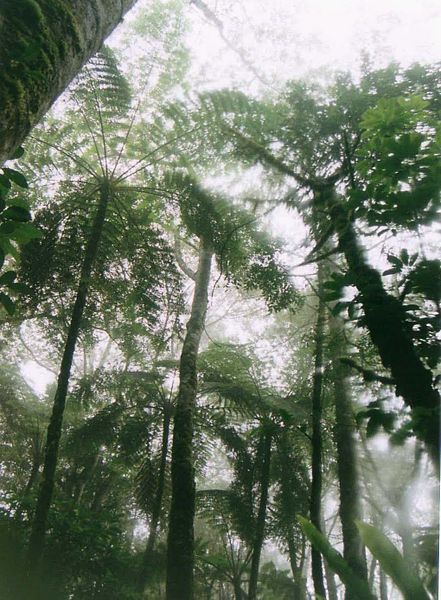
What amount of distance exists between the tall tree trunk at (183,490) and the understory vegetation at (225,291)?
19 millimetres

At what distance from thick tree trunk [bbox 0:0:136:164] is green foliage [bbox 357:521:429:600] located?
1.05 metres

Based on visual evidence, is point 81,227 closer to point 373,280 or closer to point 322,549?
point 373,280

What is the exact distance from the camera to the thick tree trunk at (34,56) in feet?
2.84

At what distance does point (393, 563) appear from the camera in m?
0.77

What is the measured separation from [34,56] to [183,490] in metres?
4.10

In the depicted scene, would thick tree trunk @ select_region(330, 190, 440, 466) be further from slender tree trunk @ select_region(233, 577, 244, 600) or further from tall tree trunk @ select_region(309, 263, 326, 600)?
slender tree trunk @ select_region(233, 577, 244, 600)

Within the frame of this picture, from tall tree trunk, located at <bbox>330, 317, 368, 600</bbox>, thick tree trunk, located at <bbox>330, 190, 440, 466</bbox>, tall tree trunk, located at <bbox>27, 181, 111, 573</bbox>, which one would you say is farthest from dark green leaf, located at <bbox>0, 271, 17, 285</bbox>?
tall tree trunk, located at <bbox>330, 317, 368, 600</bbox>

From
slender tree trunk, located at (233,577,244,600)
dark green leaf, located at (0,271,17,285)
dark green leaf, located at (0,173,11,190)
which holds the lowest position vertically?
slender tree trunk, located at (233,577,244,600)

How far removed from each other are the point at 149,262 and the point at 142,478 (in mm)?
3532

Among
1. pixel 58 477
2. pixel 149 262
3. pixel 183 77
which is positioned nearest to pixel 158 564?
pixel 58 477

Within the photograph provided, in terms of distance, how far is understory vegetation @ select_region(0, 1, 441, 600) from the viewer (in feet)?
5.21

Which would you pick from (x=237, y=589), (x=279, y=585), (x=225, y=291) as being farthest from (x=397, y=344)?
(x=279, y=585)

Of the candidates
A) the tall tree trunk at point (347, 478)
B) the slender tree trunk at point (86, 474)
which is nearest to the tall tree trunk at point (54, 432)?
the tall tree trunk at point (347, 478)

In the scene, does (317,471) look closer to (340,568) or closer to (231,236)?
(231,236)
